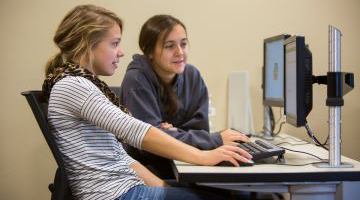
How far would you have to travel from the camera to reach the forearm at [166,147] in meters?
1.26

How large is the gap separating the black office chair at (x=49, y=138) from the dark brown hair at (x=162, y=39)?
0.69 m

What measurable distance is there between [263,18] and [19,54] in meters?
1.48

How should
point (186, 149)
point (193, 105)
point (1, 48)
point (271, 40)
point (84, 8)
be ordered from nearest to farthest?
point (186, 149), point (84, 8), point (193, 105), point (271, 40), point (1, 48)

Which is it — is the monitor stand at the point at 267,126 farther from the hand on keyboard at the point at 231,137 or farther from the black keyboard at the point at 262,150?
the black keyboard at the point at 262,150

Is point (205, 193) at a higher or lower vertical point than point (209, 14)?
lower

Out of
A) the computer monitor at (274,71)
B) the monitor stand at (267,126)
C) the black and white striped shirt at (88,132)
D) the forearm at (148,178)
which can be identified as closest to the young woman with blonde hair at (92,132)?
the black and white striped shirt at (88,132)

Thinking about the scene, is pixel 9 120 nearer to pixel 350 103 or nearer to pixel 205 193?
pixel 205 193

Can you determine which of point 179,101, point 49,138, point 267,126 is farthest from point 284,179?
point 267,126

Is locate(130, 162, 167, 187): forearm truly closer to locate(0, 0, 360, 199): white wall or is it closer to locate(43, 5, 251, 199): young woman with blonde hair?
locate(43, 5, 251, 199): young woman with blonde hair

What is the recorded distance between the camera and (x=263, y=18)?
8.57 feet

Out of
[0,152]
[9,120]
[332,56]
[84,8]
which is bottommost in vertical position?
[0,152]

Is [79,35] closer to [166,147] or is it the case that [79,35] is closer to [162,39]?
[166,147]

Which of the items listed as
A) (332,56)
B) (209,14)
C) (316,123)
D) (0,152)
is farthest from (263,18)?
(0,152)

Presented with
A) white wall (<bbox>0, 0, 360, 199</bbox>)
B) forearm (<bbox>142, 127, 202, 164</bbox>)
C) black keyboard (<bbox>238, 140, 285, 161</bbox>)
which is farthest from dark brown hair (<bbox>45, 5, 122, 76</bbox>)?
white wall (<bbox>0, 0, 360, 199</bbox>)
